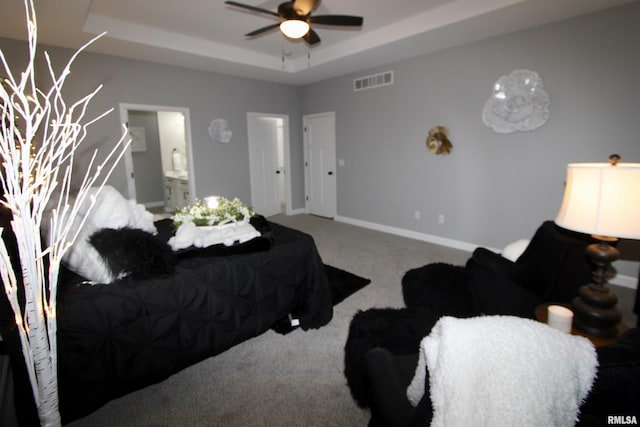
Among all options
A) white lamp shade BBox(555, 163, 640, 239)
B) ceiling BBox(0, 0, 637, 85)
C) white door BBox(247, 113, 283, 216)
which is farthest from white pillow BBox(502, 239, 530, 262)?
white door BBox(247, 113, 283, 216)

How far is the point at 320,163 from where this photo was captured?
6293 millimetres

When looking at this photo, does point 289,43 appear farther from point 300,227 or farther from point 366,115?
point 300,227

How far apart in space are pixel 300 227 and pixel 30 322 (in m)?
4.66

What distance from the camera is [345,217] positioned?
5.98 meters

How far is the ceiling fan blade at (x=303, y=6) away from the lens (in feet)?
8.22

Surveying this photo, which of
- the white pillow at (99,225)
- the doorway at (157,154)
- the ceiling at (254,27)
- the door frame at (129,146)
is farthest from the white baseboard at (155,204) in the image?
the white pillow at (99,225)

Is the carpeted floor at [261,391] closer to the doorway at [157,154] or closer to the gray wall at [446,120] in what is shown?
the gray wall at [446,120]

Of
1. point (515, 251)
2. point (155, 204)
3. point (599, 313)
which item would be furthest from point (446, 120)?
point (155, 204)

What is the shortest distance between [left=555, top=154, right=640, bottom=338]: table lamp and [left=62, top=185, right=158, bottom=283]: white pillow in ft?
7.95

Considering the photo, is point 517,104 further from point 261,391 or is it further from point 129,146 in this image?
point 129,146

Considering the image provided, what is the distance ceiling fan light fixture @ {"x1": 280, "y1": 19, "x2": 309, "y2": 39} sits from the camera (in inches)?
107

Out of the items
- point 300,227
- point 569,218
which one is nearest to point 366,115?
point 300,227

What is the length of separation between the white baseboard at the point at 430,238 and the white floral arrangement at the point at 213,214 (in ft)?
10.1

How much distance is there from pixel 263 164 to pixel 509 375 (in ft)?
19.1
